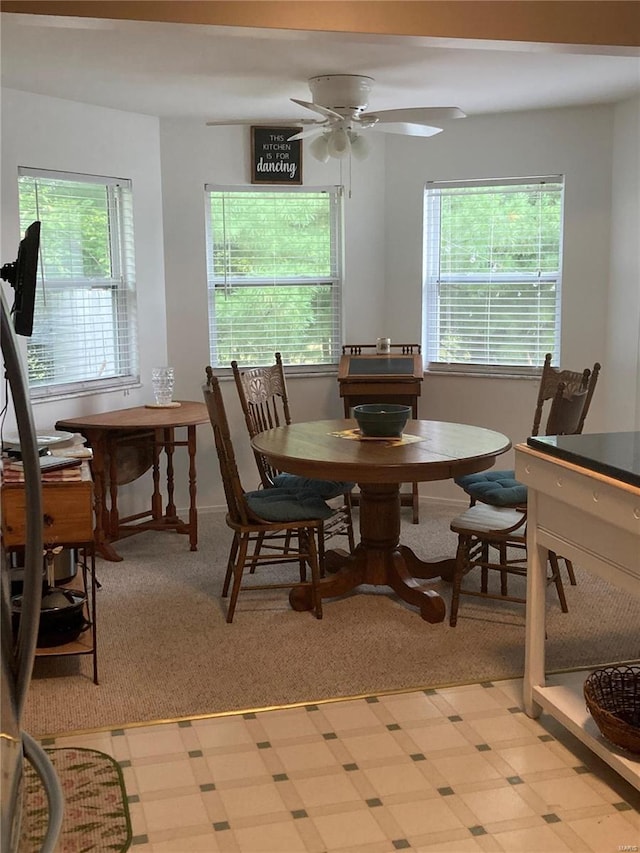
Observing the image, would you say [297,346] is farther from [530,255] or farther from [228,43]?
[228,43]

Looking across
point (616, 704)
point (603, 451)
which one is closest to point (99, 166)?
point (603, 451)

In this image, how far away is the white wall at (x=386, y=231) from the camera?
4.89 metres

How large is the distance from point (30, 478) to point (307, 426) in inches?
121

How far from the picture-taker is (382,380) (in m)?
5.02

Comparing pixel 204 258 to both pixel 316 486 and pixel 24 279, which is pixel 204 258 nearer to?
pixel 316 486

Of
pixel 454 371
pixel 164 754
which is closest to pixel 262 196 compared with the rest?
pixel 454 371

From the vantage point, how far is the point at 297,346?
5.61 m

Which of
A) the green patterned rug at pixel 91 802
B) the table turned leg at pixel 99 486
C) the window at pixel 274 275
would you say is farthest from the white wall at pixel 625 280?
the green patterned rug at pixel 91 802

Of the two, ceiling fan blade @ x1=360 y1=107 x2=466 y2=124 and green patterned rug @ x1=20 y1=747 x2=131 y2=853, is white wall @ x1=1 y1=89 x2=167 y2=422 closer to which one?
ceiling fan blade @ x1=360 y1=107 x2=466 y2=124

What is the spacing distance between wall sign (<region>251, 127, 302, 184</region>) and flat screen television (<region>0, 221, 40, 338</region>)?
13.6 feet

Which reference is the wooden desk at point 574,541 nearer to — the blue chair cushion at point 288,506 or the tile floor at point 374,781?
the tile floor at point 374,781

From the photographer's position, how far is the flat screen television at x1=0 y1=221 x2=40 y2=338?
4.26 feet

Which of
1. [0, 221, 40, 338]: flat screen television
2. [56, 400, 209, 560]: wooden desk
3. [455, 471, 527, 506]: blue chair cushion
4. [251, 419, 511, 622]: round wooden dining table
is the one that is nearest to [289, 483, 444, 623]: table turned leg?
[251, 419, 511, 622]: round wooden dining table

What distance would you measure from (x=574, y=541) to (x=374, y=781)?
0.88 meters
